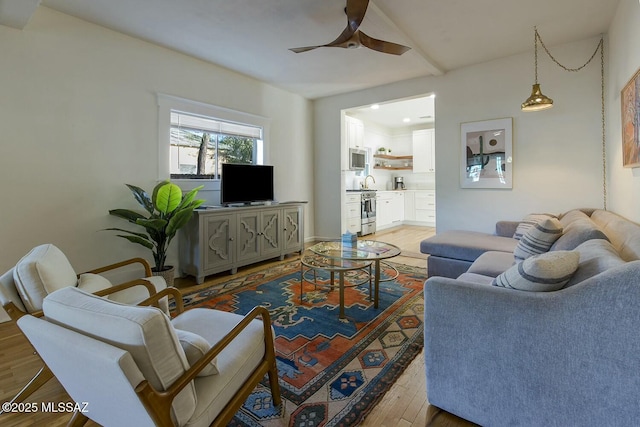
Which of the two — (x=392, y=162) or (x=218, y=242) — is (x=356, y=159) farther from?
(x=218, y=242)

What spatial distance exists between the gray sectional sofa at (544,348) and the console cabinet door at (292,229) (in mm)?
3318

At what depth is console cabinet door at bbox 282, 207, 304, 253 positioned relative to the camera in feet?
15.1

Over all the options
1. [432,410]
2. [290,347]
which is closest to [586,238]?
[432,410]

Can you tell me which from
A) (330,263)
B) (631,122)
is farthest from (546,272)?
(631,122)

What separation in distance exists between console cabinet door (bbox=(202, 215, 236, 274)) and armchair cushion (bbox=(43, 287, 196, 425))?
2.58 meters

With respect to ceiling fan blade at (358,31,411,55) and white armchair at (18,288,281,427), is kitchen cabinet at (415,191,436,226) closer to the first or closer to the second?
ceiling fan blade at (358,31,411,55)

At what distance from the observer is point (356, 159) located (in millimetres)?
6477

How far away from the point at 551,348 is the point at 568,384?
14 centimetres

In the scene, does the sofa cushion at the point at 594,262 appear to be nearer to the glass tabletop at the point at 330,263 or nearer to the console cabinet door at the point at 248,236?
the glass tabletop at the point at 330,263

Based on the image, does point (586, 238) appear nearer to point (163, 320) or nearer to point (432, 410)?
point (432, 410)

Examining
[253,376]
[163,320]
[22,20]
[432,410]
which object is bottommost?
[432,410]

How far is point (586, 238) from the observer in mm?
1910

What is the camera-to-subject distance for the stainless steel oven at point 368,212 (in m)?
6.44

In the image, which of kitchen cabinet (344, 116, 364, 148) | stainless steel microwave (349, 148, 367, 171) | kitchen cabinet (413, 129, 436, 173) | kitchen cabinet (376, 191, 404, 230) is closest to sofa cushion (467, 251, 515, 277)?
stainless steel microwave (349, 148, 367, 171)
